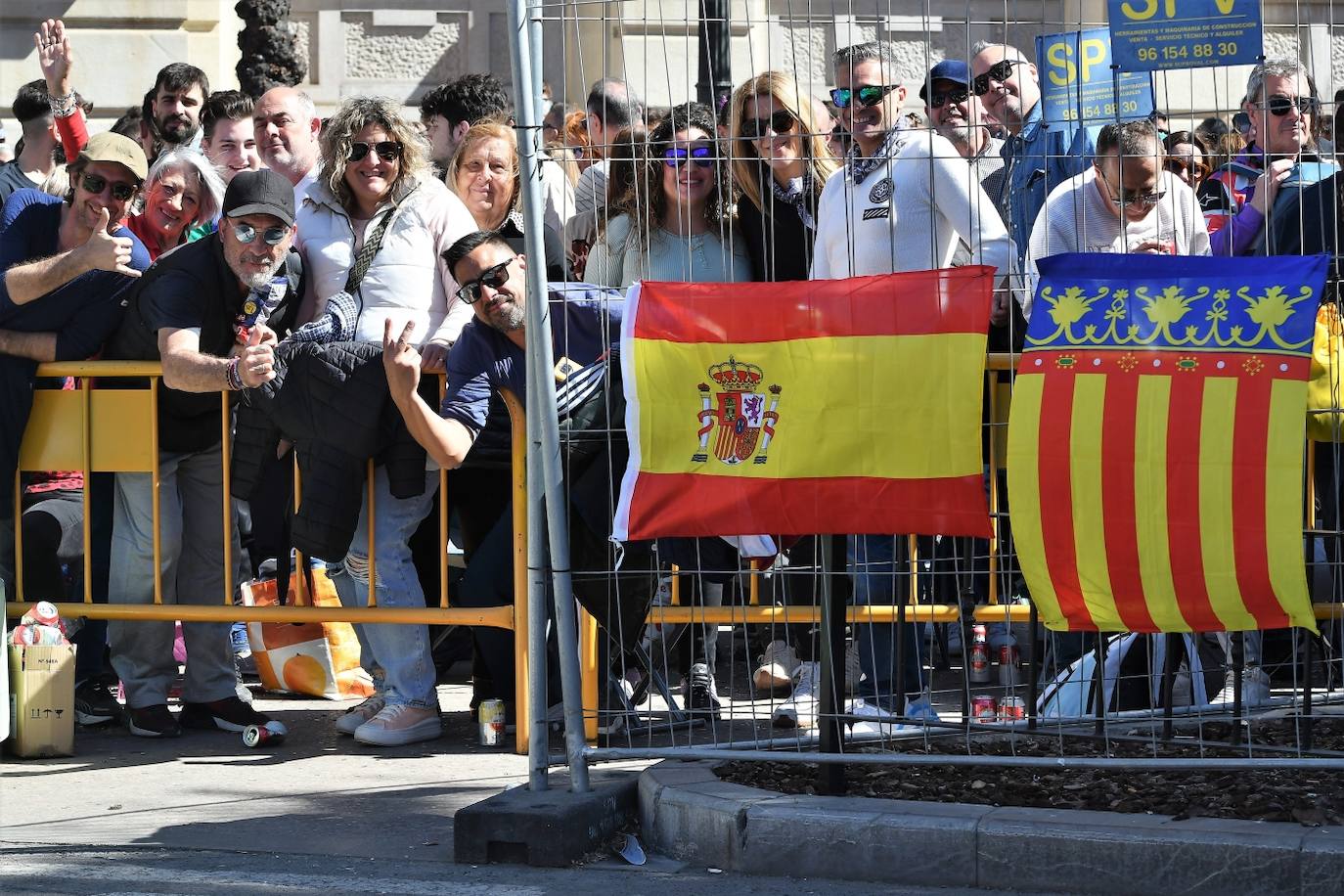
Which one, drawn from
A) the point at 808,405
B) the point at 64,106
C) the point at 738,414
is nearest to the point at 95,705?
the point at 64,106

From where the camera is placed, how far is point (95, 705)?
7.55 meters

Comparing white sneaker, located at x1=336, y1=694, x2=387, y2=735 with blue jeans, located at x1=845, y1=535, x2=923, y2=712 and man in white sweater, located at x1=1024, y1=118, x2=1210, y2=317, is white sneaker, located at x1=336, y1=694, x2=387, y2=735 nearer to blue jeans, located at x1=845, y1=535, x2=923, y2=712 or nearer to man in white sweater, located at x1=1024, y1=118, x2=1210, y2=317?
blue jeans, located at x1=845, y1=535, x2=923, y2=712

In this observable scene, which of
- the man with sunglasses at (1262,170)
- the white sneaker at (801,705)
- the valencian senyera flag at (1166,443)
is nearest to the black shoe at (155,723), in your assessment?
the white sneaker at (801,705)

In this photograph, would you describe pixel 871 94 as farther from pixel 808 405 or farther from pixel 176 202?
pixel 176 202

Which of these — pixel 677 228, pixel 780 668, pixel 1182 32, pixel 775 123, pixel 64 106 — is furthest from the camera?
pixel 64 106

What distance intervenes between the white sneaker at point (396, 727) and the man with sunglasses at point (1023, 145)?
2676 mm

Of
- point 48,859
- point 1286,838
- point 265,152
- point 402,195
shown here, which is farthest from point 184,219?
point 1286,838

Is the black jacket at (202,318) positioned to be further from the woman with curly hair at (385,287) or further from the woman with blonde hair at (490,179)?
the woman with blonde hair at (490,179)

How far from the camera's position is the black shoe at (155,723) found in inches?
273

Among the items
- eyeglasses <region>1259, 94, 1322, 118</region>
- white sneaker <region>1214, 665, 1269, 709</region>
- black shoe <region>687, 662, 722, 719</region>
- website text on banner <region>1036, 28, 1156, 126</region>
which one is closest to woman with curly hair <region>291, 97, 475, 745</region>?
black shoe <region>687, 662, 722, 719</region>

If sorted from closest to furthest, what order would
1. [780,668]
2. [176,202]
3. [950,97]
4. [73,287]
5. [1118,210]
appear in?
[1118,210] → [73,287] → [950,97] → [780,668] → [176,202]

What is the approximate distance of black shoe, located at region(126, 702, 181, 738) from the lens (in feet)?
22.8

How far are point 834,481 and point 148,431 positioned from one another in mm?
3032

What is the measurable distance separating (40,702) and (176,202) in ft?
7.86
